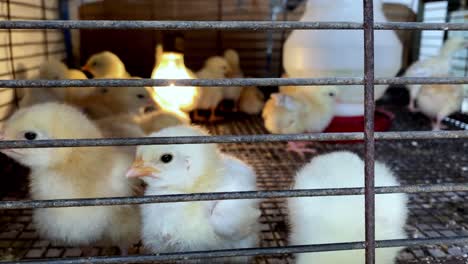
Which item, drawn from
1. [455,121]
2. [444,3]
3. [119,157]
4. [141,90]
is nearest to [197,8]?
[141,90]

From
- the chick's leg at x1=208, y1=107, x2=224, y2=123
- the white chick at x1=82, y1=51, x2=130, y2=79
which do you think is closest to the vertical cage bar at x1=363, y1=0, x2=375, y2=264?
the white chick at x1=82, y1=51, x2=130, y2=79

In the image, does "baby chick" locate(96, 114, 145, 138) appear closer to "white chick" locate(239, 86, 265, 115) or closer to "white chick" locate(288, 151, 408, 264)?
"white chick" locate(288, 151, 408, 264)

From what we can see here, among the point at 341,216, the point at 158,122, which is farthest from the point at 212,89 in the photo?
the point at 341,216

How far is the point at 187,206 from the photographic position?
106 centimetres

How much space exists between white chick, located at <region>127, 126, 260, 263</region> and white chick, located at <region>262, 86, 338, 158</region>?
1.06 meters

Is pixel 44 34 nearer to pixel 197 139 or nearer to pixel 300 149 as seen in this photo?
pixel 300 149

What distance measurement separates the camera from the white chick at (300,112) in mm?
2143

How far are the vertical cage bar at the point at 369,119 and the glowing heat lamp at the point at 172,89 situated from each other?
1.46 meters

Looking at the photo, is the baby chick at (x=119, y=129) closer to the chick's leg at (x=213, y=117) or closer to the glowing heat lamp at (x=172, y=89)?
the glowing heat lamp at (x=172, y=89)

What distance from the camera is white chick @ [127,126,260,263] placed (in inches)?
40.5

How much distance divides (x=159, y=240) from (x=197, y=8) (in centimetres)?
264

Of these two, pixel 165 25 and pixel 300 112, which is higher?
pixel 165 25

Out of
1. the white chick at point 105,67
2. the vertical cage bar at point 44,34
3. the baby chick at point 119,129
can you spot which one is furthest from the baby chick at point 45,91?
the baby chick at point 119,129

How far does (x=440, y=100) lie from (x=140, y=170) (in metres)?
2.02
